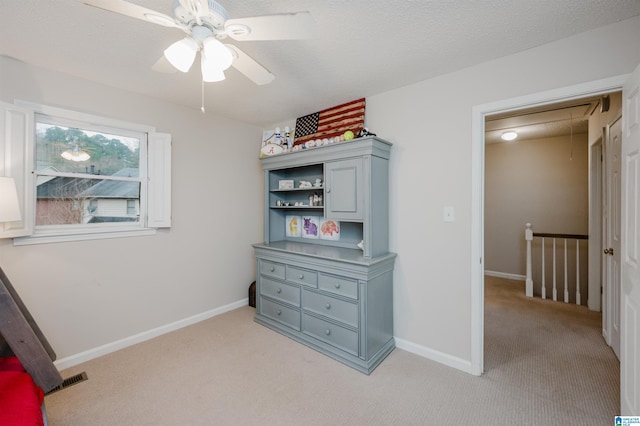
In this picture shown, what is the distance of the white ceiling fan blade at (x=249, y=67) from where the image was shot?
57.0 inches

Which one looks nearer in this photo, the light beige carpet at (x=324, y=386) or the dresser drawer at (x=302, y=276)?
the light beige carpet at (x=324, y=386)

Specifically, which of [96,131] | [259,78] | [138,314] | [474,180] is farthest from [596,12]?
[138,314]

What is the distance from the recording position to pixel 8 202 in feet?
5.94

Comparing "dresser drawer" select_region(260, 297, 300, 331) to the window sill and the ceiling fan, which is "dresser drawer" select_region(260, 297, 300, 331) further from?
the ceiling fan

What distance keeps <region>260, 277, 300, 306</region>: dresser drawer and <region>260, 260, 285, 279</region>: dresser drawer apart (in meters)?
0.08

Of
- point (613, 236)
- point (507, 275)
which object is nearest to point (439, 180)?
point (613, 236)

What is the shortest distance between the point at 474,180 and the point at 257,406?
2.31 m

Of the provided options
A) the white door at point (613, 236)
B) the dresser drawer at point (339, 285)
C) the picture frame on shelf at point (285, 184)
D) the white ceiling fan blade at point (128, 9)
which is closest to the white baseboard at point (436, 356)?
the dresser drawer at point (339, 285)

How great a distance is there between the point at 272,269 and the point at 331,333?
949 mm

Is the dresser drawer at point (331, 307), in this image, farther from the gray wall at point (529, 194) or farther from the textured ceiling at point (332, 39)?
the gray wall at point (529, 194)

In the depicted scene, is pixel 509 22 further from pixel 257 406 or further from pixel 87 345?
pixel 87 345

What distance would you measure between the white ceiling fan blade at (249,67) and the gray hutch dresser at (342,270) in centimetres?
104

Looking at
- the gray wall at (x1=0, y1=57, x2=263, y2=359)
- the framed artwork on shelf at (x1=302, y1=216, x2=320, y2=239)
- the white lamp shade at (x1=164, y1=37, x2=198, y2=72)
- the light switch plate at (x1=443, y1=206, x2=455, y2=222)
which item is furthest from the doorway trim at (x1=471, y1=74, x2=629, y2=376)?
the gray wall at (x1=0, y1=57, x2=263, y2=359)

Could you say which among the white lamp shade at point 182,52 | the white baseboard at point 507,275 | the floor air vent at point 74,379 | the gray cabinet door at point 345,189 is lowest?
the floor air vent at point 74,379
